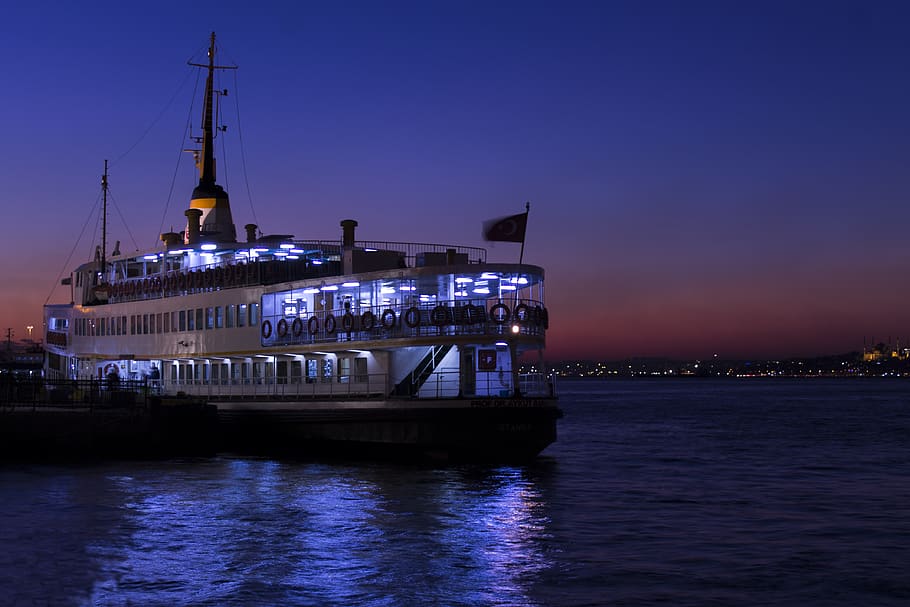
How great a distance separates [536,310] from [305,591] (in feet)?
61.5

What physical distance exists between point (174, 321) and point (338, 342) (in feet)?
37.5

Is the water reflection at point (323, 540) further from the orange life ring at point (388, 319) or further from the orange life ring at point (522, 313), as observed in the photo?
the orange life ring at point (388, 319)

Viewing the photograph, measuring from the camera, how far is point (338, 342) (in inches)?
1411

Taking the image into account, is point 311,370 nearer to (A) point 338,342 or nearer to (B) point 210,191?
(A) point 338,342

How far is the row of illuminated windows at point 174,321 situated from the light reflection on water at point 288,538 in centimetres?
986

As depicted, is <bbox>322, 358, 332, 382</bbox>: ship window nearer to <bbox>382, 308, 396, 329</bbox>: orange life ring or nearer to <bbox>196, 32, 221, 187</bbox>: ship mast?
<bbox>382, 308, 396, 329</bbox>: orange life ring

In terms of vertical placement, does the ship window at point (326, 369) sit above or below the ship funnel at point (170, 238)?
below

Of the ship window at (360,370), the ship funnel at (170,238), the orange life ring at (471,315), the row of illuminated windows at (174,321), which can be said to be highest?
the ship funnel at (170,238)

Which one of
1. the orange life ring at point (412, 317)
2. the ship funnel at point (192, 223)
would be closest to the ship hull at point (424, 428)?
the orange life ring at point (412, 317)

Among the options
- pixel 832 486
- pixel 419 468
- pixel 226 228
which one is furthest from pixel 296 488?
pixel 226 228

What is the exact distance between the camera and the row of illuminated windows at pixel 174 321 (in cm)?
4019

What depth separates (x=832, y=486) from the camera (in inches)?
1282

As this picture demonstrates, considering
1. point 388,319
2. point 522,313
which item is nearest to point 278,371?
point 388,319

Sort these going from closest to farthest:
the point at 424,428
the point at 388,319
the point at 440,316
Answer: the point at 424,428, the point at 440,316, the point at 388,319
